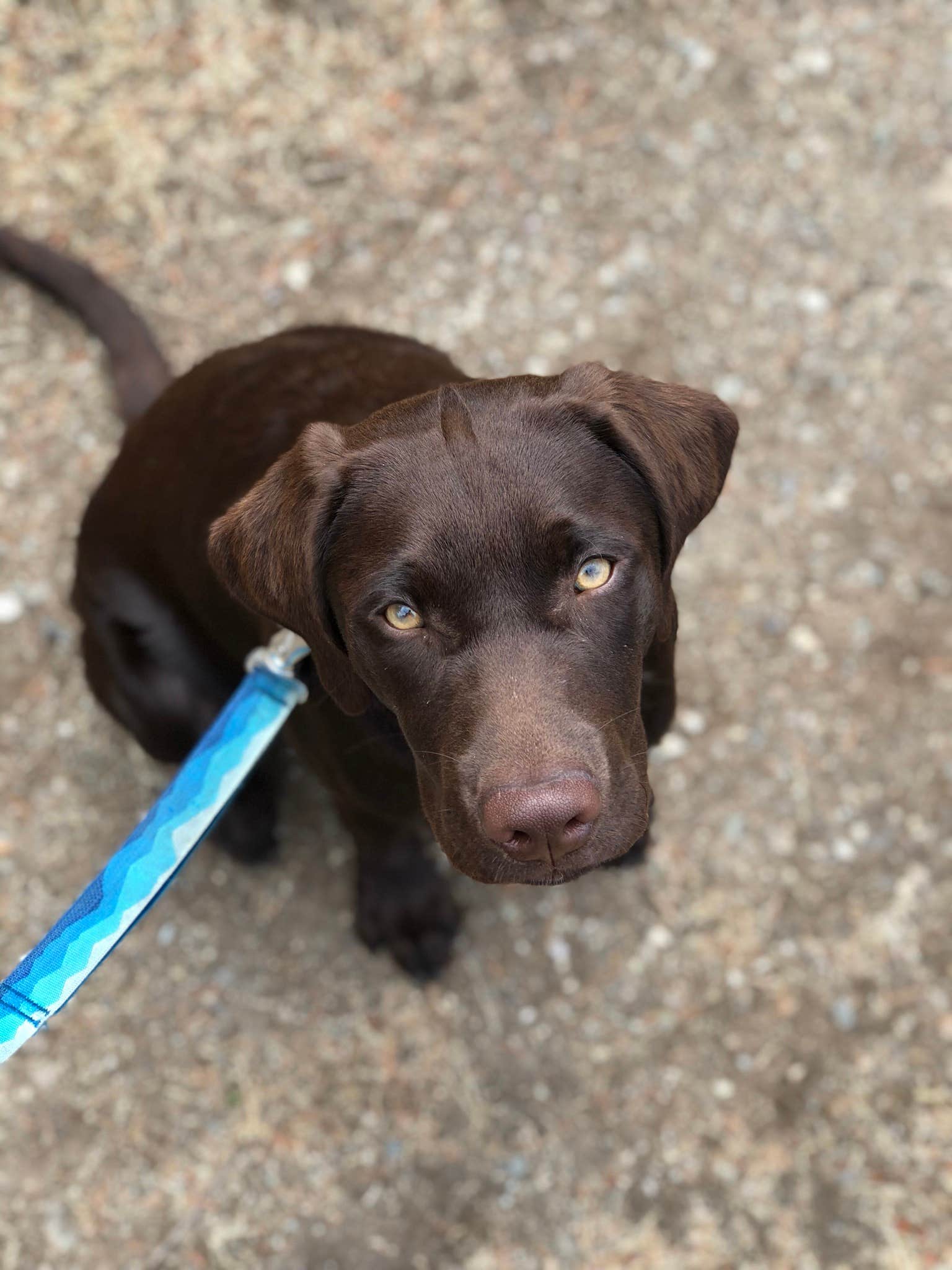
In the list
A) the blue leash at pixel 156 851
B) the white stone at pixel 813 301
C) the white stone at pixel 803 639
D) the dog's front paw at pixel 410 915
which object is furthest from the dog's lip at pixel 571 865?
the white stone at pixel 813 301

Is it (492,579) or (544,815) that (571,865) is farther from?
(492,579)

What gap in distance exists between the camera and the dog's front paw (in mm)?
3436

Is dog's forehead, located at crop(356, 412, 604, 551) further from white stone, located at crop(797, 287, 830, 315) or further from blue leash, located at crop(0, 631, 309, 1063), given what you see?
white stone, located at crop(797, 287, 830, 315)

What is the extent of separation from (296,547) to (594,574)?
582 mm

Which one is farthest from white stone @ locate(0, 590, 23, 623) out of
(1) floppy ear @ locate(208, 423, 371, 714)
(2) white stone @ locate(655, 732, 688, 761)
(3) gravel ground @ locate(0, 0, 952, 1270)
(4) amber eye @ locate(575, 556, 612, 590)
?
(4) amber eye @ locate(575, 556, 612, 590)

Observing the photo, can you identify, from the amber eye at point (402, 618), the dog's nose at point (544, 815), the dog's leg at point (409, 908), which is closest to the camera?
the dog's nose at point (544, 815)

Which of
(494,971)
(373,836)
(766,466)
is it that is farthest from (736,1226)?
(766,466)

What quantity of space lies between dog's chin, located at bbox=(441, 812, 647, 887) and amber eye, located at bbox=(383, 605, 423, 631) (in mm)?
434

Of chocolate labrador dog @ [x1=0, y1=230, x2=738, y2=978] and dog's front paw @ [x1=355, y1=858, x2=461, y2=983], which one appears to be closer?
chocolate labrador dog @ [x1=0, y1=230, x2=738, y2=978]

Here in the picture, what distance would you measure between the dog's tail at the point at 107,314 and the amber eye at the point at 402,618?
6.04 ft

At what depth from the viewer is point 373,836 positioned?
310cm

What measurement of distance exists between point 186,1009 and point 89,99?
3.42 metres

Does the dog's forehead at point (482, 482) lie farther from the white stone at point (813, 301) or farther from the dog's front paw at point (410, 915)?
the white stone at point (813, 301)

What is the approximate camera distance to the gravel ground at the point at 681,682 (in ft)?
11.1
